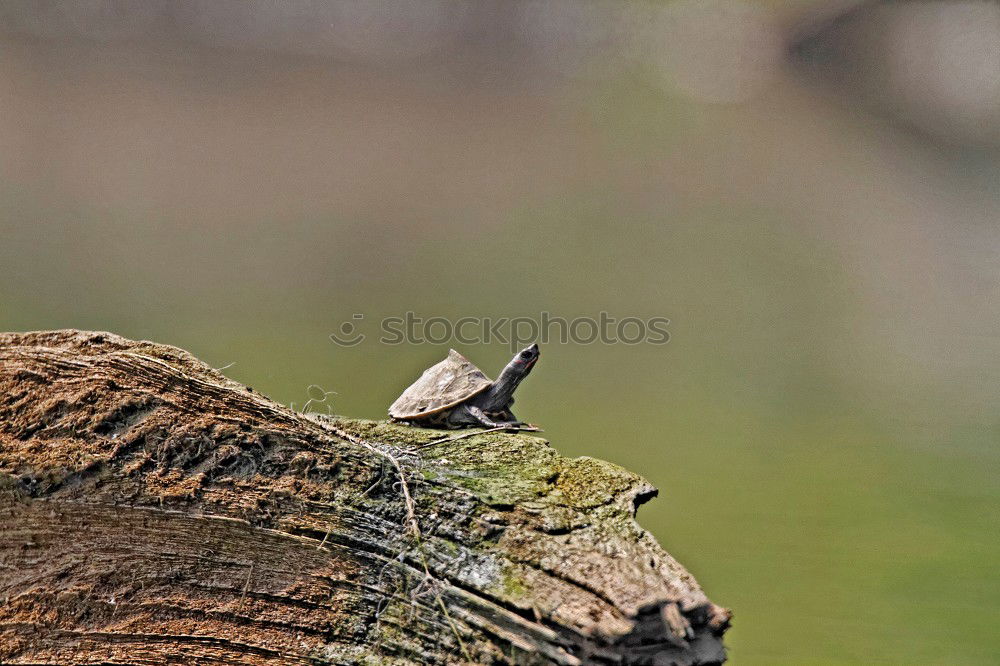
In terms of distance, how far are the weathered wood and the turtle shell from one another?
343 mm

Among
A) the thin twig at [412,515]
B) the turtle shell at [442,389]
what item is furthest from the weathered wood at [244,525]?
the turtle shell at [442,389]

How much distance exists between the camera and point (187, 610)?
8.73 ft

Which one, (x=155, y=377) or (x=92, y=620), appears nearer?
(x=92, y=620)

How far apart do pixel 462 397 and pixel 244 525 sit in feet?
3.37

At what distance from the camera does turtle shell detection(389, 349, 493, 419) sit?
131 inches

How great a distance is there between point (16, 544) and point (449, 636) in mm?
1621

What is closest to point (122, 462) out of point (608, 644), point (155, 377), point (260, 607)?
point (155, 377)

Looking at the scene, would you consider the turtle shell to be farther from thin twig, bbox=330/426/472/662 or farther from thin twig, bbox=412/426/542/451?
thin twig, bbox=330/426/472/662

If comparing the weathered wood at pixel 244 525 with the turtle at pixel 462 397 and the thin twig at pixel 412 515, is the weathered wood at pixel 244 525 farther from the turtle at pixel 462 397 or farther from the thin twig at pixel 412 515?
the turtle at pixel 462 397

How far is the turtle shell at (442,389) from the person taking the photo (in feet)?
10.9

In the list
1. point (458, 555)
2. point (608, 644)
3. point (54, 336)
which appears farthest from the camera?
point (54, 336)

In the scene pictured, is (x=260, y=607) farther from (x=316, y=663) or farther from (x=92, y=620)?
(x=92, y=620)

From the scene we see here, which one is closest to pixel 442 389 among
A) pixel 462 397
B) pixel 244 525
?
pixel 462 397

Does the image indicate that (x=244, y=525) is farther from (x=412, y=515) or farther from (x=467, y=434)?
(x=467, y=434)
